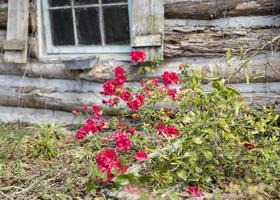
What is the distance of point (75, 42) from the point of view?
14.8 ft

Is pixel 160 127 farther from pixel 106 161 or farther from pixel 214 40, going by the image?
pixel 214 40

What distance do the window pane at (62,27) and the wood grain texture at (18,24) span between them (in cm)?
28

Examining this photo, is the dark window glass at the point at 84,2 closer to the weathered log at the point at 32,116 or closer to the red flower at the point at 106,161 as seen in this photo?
the weathered log at the point at 32,116

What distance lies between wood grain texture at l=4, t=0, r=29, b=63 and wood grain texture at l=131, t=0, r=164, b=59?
1132mm

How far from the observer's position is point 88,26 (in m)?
4.44

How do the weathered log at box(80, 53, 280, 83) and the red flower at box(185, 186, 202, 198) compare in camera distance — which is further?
the weathered log at box(80, 53, 280, 83)

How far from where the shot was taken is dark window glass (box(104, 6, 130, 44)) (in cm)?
425

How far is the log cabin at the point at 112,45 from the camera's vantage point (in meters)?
3.74

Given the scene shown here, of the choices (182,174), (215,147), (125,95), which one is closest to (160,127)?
(125,95)

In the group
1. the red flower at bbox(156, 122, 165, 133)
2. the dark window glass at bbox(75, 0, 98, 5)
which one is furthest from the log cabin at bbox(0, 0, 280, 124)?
the red flower at bbox(156, 122, 165, 133)

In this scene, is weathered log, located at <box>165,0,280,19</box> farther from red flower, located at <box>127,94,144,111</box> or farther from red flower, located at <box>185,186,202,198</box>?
red flower, located at <box>185,186,202,198</box>

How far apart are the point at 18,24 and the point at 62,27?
0.43m

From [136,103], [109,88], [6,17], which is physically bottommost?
[136,103]

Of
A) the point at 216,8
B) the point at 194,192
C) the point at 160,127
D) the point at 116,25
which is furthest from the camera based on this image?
the point at 116,25
